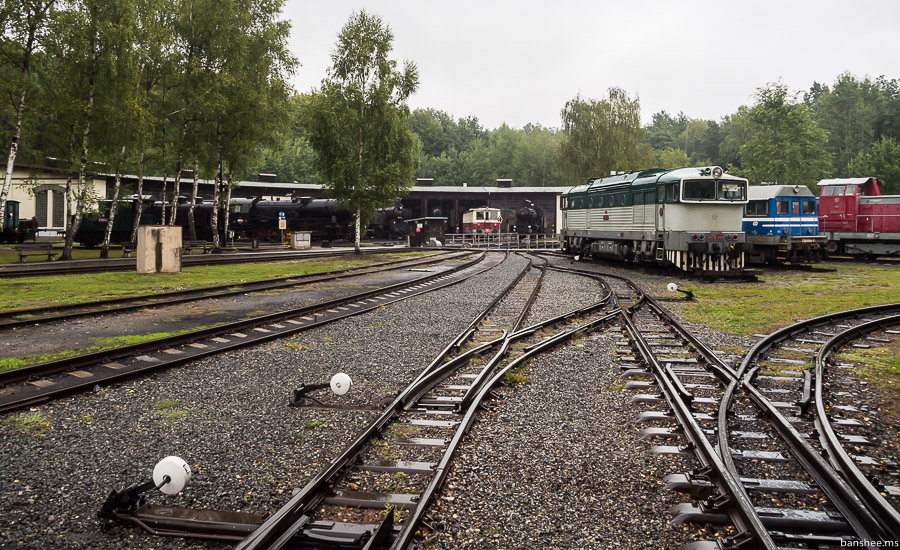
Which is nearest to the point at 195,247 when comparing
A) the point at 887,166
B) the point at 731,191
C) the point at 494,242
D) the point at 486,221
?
the point at 494,242

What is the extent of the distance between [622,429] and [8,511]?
4807 mm

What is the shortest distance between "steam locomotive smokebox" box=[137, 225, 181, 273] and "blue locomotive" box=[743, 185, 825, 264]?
72.5 ft

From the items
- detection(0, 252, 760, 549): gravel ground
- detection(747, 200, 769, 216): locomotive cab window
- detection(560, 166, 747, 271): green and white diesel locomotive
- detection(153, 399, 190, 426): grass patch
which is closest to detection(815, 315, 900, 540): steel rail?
detection(0, 252, 760, 549): gravel ground

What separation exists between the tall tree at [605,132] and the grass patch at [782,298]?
33.6 meters

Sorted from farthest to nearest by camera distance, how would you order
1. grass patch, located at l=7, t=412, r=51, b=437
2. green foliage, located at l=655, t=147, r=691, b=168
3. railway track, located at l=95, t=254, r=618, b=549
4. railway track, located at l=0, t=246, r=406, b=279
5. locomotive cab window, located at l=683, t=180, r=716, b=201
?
green foliage, located at l=655, t=147, r=691, b=168 < locomotive cab window, located at l=683, t=180, r=716, b=201 < railway track, located at l=0, t=246, r=406, b=279 < grass patch, located at l=7, t=412, r=51, b=437 < railway track, located at l=95, t=254, r=618, b=549

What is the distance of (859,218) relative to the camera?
2780 centimetres

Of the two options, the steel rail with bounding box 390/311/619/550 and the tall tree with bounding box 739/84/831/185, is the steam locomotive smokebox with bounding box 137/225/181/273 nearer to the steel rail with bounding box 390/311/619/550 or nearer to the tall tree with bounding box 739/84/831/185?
the steel rail with bounding box 390/311/619/550

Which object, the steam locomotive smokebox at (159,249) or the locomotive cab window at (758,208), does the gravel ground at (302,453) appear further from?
the locomotive cab window at (758,208)

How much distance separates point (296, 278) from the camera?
19406mm

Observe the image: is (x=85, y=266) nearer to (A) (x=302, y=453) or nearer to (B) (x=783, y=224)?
(A) (x=302, y=453)

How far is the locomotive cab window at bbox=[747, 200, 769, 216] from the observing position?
25.7m

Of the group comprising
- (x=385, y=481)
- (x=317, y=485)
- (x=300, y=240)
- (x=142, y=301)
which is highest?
(x=300, y=240)

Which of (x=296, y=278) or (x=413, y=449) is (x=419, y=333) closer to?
(x=413, y=449)

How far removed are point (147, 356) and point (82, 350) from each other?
3.92 ft
